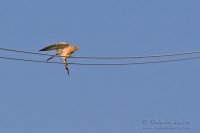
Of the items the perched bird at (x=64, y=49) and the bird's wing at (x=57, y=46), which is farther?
the perched bird at (x=64, y=49)

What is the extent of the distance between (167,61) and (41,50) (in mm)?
2577

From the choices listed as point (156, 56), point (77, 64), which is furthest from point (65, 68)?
point (156, 56)

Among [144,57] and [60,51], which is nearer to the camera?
[144,57]

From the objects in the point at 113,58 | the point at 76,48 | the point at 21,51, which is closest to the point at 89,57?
the point at 113,58

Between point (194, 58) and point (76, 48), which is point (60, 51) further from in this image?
point (194, 58)

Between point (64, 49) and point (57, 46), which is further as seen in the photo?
point (64, 49)

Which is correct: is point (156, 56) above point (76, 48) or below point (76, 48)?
below

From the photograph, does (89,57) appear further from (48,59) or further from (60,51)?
(60,51)

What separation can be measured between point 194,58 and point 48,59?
2780 mm

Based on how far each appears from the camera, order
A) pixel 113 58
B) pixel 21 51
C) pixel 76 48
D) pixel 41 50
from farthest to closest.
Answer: pixel 76 48, pixel 41 50, pixel 113 58, pixel 21 51

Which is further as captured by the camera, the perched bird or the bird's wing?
the perched bird

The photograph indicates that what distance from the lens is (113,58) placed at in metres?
14.3

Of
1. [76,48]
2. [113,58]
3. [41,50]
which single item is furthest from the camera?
[76,48]

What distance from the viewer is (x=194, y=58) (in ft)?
48.7
